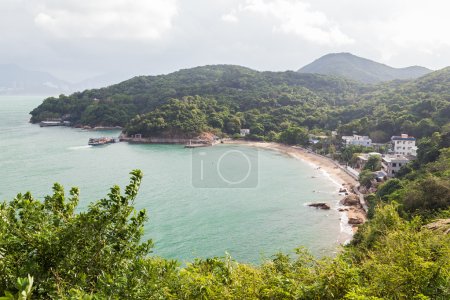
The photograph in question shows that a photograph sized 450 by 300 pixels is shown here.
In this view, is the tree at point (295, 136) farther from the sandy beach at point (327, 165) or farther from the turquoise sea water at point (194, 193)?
the turquoise sea water at point (194, 193)

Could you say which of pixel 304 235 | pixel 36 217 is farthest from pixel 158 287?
pixel 304 235

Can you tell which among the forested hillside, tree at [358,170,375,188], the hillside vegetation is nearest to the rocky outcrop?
the hillside vegetation

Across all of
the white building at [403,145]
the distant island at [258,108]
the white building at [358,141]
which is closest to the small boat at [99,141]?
→ the distant island at [258,108]

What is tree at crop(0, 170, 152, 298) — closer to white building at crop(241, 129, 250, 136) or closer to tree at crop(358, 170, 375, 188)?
tree at crop(358, 170, 375, 188)

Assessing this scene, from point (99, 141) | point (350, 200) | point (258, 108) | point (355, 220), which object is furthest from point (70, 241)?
point (258, 108)

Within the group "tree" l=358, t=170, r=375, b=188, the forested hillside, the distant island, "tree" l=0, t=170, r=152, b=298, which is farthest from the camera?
the distant island

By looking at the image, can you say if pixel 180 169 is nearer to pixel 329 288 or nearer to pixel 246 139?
pixel 246 139
